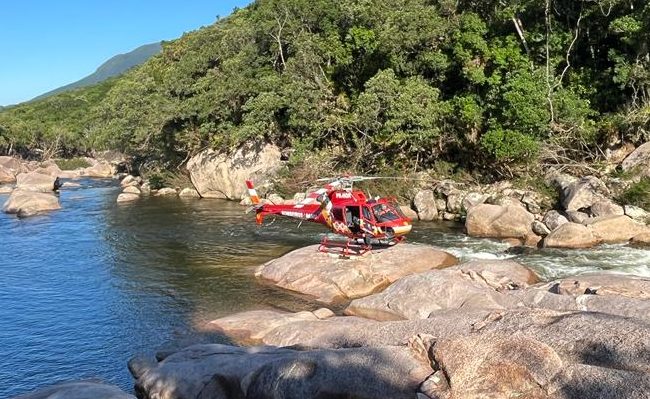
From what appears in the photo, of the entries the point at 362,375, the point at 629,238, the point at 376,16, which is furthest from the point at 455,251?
the point at 376,16

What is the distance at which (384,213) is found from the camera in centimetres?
2034

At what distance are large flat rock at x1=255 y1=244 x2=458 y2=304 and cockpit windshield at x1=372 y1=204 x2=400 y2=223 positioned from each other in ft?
3.41

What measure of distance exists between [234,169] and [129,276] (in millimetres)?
18900

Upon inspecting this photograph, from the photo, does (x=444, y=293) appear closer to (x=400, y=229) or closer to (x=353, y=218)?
(x=400, y=229)

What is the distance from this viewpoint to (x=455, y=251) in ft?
75.1

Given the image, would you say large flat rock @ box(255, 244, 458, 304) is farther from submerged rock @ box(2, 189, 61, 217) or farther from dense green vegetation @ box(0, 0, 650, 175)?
submerged rock @ box(2, 189, 61, 217)

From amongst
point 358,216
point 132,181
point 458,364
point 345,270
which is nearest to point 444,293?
point 345,270

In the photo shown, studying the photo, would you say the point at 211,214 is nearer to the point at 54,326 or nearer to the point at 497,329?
the point at 54,326

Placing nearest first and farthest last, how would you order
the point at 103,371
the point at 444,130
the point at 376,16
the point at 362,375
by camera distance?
the point at 362,375 < the point at 103,371 < the point at 444,130 < the point at 376,16

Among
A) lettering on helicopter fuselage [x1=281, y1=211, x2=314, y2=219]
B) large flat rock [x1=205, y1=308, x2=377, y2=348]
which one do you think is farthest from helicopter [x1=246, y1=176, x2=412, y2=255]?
large flat rock [x1=205, y1=308, x2=377, y2=348]

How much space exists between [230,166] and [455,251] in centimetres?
2128

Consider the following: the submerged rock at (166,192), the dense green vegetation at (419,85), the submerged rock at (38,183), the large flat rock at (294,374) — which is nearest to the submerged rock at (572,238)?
the dense green vegetation at (419,85)

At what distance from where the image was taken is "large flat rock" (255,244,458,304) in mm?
18219

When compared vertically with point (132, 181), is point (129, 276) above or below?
below
